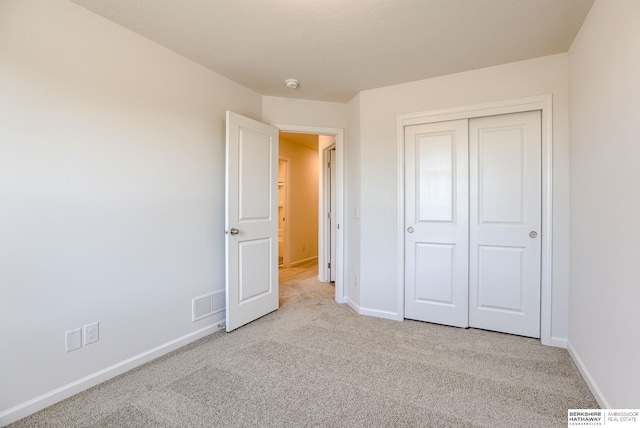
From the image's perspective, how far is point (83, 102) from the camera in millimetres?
1805

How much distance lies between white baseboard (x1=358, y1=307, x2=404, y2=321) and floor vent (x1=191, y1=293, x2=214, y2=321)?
4.85ft

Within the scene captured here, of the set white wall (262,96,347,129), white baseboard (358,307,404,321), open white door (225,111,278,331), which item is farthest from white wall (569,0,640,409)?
open white door (225,111,278,331)

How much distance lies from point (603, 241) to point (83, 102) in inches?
122

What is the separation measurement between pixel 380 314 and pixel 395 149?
1.65m

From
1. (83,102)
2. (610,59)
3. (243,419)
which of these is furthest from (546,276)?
(83,102)

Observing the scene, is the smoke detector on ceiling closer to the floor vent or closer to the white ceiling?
the white ceiling

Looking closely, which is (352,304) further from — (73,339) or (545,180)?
(73,339)

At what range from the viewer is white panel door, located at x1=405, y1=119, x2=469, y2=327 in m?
2.71

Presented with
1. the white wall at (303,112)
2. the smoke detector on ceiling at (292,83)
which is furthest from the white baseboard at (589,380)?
the smoke detector on ceiling at (292,83)

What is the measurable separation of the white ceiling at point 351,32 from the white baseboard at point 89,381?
7.41 ft

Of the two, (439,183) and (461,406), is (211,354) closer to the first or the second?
(461,406)

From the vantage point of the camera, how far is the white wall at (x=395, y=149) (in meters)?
2.33

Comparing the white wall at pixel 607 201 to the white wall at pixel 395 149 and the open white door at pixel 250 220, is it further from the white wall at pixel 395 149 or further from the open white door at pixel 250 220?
the open white door at pixel 250 220

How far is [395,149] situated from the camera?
2914 millimetres
